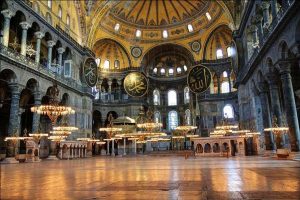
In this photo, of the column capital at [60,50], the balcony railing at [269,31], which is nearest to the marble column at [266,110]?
the balcony railing at [269,31]

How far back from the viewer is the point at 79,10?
23203 mm

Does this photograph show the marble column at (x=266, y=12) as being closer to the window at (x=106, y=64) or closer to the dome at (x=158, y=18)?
the dome at (x=158, y=18)

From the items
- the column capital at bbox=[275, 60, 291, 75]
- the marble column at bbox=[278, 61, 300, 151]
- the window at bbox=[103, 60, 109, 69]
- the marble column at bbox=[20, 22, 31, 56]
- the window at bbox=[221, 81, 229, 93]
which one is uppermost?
the window at bbox=[103, 60, 109, 69]

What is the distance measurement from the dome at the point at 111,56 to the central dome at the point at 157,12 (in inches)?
129

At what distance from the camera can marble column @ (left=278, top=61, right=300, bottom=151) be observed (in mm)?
11270

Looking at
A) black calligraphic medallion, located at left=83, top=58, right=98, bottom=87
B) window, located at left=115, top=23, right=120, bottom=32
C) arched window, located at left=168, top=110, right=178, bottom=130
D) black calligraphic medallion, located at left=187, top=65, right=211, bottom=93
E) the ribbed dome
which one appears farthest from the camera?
arched window, located at left=168, top=110, right=178, bottom=130

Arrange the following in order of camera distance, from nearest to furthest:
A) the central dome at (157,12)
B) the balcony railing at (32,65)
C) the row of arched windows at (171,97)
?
the balcony railing at (32,65) < the central dome at (157,12) < the row of arched windows at (171,97)

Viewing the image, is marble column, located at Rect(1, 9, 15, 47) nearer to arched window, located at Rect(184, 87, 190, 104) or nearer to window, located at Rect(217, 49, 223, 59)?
window, located at Rect(217, 49, 223, 59)

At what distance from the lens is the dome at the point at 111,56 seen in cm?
2975

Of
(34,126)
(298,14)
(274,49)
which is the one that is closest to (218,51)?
(274,49)

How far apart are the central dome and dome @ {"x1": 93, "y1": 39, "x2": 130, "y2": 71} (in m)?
3.29

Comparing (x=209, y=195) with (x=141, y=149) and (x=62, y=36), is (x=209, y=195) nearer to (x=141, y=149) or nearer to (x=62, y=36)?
(x=62, y=36)

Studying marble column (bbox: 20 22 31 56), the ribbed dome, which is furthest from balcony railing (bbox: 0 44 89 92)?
the ribbed dome

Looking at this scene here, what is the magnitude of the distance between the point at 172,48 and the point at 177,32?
222cm
